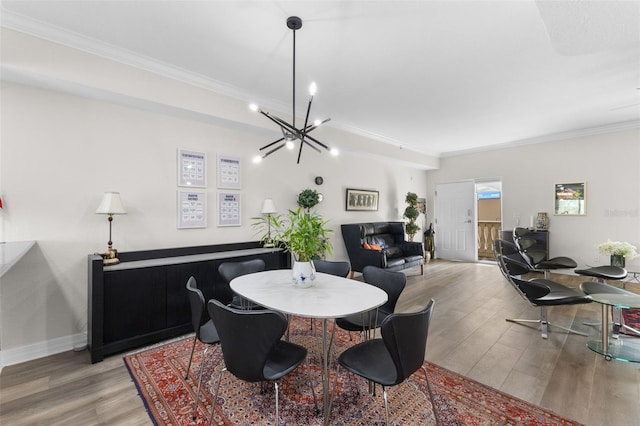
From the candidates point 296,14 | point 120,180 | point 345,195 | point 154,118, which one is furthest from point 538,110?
point 120,180

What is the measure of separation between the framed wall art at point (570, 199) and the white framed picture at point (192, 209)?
6.69m

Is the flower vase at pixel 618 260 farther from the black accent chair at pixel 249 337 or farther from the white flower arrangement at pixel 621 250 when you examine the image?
the black accent chair at pixel 249 337

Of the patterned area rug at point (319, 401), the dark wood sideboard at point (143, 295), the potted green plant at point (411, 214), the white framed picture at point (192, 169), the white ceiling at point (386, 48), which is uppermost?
the white ceiling at point (386, 48)

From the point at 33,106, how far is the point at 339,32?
286 cm

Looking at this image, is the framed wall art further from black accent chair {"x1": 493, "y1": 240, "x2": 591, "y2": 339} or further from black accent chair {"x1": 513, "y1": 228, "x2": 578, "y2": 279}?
black accent chair {"x1": 493, "y1": 240, "x2": 591, "y2": 339}

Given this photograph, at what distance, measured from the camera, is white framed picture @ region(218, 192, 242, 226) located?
12.4 ft

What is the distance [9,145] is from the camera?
2479 mm

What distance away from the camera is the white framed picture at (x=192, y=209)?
11.3 feet

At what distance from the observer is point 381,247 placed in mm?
5520

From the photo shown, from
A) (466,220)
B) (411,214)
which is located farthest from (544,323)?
(466,220)

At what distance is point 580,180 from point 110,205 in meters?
7.63

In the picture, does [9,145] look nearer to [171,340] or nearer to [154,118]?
[154,118]

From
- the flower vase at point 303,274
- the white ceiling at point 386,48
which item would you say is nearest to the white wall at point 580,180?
the white ceiling at point 386,48

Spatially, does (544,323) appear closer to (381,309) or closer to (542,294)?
(542,294)
